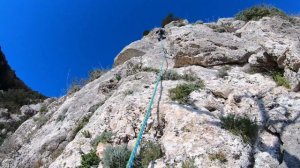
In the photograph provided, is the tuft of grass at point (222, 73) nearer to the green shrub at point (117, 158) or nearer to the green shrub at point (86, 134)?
the green shrub at point (86, 134)

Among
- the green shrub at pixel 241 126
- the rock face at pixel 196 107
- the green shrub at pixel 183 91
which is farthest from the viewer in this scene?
the green shrub at pixel 183 91

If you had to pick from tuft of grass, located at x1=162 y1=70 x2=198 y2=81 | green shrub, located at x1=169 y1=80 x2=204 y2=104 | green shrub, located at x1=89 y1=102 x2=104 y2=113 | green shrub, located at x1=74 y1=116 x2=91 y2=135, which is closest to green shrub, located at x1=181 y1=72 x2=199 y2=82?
tuft of grass, located at x1=162 y1=70 x2=198 y2=81

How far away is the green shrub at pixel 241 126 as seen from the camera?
7.64 metres

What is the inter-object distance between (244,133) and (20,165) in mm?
6306

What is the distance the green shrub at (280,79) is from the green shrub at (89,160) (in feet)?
16.3

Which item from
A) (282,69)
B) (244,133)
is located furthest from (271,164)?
(282,69)

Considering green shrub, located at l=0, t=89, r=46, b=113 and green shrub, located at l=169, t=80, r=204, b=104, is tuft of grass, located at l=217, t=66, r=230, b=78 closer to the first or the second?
green shrub, located at l=169, t=80, r=204, b=104

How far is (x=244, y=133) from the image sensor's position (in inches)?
302

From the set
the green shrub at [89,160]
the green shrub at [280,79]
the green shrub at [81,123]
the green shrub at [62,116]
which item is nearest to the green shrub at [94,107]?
the green shrub at [81,123]

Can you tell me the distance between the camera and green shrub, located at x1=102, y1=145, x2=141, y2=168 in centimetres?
744

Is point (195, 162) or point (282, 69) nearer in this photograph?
point (195, 162)

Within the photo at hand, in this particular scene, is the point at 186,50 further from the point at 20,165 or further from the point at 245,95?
the point at 20,165

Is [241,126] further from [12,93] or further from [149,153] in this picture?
[12,93]

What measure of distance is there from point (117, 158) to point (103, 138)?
3.58ft
